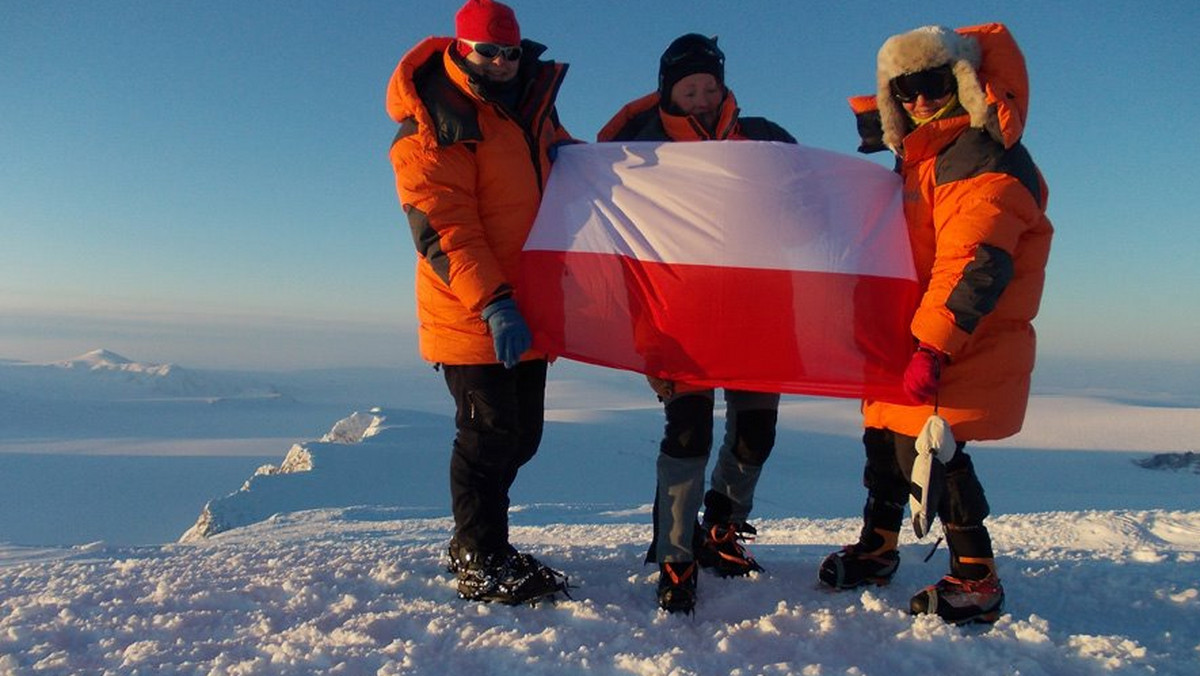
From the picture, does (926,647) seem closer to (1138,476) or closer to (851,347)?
(851,347)

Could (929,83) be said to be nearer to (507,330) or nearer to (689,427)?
(689,427)

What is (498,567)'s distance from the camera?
9.61 ft

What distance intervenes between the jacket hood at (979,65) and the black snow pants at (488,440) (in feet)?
6.20

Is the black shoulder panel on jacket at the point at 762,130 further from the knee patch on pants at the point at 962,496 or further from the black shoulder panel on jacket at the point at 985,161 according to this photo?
the knee patch on pants at the point at 962,496

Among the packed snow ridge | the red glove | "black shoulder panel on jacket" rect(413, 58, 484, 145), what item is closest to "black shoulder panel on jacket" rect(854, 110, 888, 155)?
the red glove

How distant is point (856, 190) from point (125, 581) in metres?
3.48

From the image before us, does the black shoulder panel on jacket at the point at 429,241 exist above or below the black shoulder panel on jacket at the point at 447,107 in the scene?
below

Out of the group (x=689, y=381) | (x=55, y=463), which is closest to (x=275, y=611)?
(x=689, y=381)

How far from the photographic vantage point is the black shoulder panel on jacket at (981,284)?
2.46 metres

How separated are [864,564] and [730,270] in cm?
144

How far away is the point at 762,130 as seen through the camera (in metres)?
3.41

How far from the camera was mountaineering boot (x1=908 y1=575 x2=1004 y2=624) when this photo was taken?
107 inches

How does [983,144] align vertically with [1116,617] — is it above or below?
above

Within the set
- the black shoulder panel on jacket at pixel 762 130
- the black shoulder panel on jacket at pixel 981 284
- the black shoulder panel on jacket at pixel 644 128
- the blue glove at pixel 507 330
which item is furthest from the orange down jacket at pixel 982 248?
the blue glove at pixel 507 330
